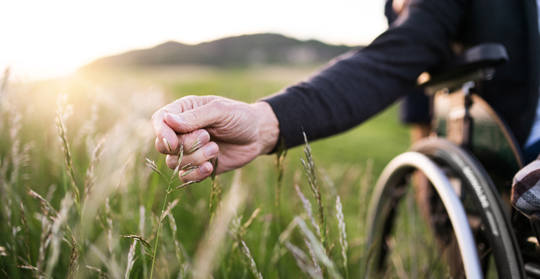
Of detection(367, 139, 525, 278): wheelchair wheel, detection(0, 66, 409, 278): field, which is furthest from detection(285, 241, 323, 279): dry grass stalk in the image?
detection(367, 139, 525, 278): wheelchair wheel

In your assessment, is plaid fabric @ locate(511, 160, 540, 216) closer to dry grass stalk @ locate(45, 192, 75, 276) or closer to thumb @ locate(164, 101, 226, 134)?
thumb @ locate(164, 101, 226, 134)

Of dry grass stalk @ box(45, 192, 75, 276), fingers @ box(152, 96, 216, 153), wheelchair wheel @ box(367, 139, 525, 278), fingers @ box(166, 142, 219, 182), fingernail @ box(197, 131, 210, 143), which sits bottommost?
wheelchair wheel @ box(367, 139, 525, 278)

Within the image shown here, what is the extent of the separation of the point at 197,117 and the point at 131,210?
0.69 metres

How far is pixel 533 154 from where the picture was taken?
99cm

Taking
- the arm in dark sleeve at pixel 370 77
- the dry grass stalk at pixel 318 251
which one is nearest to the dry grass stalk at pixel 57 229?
the dry grass stalk at pixel 318 251

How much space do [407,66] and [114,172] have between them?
0.96m

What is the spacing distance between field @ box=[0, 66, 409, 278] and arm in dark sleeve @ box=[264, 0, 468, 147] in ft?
0.49

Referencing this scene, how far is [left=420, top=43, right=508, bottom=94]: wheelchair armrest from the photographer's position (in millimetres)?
951

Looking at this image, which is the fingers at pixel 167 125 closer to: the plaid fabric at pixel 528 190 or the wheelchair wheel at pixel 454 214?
the wheelchair wheel at pixel 454 214

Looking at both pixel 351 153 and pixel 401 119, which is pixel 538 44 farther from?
pixel 351 153

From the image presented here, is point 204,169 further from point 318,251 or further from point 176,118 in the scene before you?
point 318,251

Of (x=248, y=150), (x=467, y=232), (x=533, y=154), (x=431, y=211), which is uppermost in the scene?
(x=248, y=150)

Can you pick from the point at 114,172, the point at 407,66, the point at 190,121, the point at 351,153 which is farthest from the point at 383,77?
the point at 351,153

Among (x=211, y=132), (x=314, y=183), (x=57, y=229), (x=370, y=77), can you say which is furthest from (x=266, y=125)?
(x=57, y=229)
